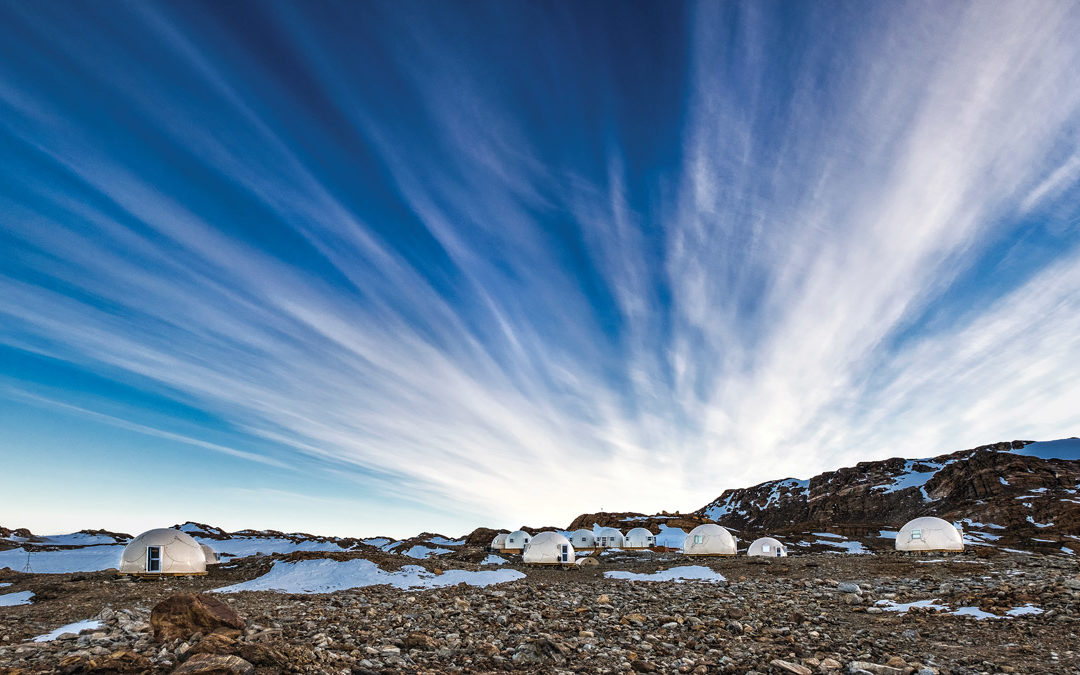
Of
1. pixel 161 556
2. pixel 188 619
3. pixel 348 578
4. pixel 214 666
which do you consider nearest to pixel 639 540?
pixel 348 578

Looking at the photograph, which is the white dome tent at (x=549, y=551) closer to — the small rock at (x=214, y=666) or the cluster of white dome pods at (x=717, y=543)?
the cluster of white dome pods at (x=717, y=543)

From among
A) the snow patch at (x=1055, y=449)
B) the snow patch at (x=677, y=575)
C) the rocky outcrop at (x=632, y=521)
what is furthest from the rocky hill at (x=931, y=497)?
the snow patch at (x=677, y=575)

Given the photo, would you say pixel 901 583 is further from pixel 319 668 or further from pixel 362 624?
pixel 319 668

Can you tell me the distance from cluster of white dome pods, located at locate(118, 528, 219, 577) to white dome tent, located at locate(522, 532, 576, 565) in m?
20.1

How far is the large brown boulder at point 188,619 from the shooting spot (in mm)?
8734

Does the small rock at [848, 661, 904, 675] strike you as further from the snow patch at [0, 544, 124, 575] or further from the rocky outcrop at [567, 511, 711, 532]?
the rocky outcrop at [567, 511, 711, 532]

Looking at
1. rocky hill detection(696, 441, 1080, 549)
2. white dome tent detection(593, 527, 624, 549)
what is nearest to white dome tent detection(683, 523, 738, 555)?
white dome tent detection(593, 527, 624, 549)

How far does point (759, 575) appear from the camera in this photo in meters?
28.0

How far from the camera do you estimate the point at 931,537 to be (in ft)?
140

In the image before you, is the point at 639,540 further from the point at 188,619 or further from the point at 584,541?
the point at 188,619

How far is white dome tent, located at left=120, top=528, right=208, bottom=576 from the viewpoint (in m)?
29.7

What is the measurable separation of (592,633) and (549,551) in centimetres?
2671

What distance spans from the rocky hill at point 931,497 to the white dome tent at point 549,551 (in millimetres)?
60625

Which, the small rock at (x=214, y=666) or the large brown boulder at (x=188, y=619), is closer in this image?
the small rock at (x=214, y=666)
